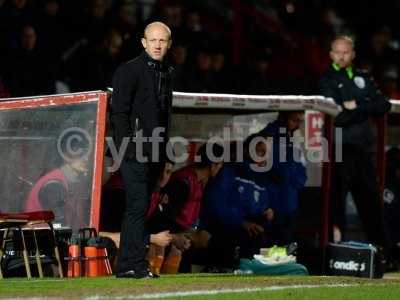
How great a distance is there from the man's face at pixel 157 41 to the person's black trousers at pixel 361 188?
3.84 meters

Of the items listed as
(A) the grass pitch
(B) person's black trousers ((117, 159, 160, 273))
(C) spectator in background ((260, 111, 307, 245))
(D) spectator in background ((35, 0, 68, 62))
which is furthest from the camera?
(D) spectator in background ((35, 0, 68, 62))

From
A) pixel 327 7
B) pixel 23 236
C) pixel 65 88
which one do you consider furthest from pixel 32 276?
pixel 327 7

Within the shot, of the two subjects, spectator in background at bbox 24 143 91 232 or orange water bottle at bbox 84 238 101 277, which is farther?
spectator in background at bbox 24 143 91 232

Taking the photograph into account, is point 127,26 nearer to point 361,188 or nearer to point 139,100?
point 361,188

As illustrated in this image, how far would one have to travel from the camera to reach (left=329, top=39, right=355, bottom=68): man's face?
44.1ft

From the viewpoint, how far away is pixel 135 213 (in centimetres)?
990

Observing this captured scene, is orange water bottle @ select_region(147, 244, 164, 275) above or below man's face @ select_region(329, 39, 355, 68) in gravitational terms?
below

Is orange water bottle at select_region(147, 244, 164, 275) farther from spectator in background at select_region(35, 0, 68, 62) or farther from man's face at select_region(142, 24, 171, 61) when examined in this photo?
spectator in background at select_region(35, 0, 68, 62)

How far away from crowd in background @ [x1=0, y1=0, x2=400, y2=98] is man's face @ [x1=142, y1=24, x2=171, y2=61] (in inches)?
131

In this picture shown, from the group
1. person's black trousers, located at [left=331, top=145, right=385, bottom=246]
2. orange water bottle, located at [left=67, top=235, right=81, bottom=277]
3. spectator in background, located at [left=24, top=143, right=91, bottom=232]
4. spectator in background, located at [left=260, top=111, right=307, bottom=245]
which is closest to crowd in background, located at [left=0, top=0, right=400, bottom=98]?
spectator in background, located at [left=260, top=111, right=307, bottom=245]

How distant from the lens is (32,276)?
11234 mm

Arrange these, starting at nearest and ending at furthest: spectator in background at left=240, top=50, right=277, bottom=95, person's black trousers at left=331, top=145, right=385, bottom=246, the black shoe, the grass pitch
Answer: the grass pitch
the black shoe
person's black trousers at left=331, top=145, right=385, bottom=246
spectator in background at left=240, top=50, right=277, bottom=95

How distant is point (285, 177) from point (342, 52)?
55.4 inches

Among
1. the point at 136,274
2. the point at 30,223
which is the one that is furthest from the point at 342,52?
the point at 136,274
